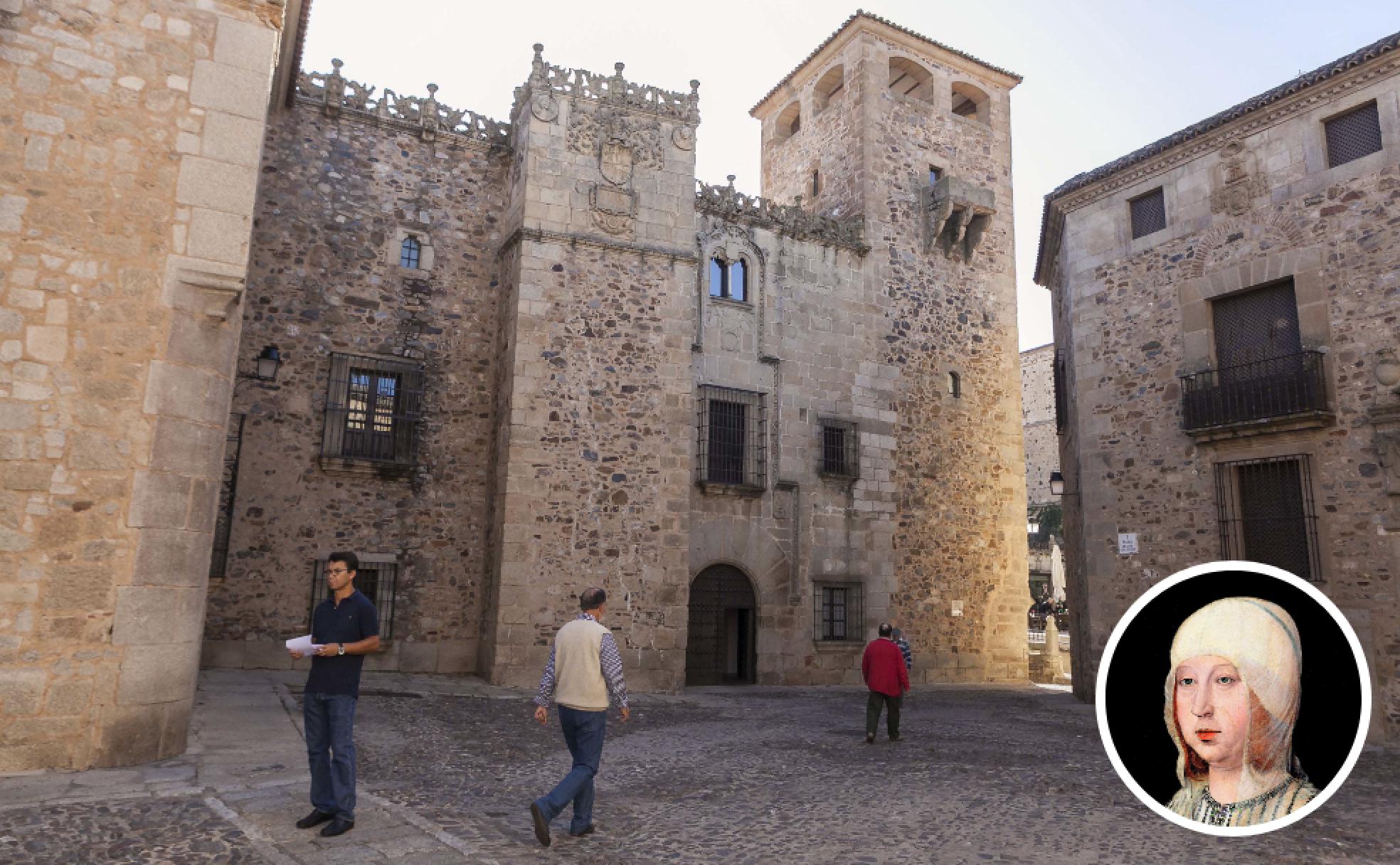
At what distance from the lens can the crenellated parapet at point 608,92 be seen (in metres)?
14.4

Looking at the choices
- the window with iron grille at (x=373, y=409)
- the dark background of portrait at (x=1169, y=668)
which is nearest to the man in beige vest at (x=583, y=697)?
the dark background of portrait at (x=1169, y=668)

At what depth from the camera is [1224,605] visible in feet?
4.65

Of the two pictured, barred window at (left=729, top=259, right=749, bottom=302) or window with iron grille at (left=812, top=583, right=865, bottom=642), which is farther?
barred window at (left=729, top=259, right=749, bottom=302)

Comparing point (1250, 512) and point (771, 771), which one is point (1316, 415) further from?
point (771, 771)

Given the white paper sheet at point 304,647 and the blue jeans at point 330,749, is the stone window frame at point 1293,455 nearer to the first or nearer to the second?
the blue jeans at point 330,749

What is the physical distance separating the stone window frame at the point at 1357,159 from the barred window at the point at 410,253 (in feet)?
41.4

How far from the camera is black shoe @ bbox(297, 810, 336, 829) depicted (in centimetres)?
481

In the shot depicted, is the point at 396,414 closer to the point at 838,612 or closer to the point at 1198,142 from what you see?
the point at 838,612

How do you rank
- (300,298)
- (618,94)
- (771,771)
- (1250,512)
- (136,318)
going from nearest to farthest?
(136,318) < (771,771) < (1250,512) < (300,298) < (618,94)

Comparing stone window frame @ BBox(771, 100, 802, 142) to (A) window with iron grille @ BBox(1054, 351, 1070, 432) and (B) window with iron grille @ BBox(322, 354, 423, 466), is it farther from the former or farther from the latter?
(B) window with iron grille @ BBox(322, 354, 423, 466)

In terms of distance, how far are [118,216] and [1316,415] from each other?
12.5 m

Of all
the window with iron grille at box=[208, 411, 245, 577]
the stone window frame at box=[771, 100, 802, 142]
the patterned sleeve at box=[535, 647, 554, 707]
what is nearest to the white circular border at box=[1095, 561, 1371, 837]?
the patterned sleeve at box=[535, 647, 554, 707]

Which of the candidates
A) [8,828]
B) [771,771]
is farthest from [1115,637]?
[771,771]

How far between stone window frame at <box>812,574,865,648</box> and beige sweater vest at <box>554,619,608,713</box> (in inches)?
464
